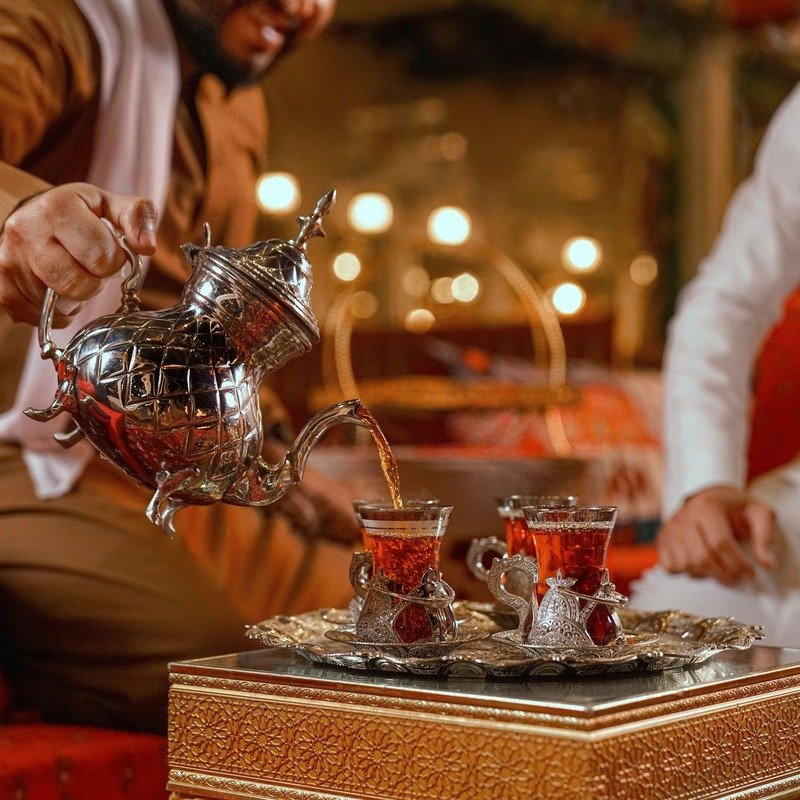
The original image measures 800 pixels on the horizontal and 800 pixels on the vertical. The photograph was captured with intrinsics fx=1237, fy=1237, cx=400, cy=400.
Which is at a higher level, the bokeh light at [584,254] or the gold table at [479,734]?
the bokeh light at [584,254]

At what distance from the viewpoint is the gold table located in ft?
2.87

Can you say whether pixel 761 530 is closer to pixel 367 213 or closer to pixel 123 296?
pixel 123 296

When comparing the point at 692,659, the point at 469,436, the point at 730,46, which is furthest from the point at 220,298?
the point at 730,46

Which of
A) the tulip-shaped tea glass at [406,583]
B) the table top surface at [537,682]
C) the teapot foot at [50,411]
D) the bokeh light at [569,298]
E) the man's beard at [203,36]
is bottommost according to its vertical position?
the table top surface at [537,682]

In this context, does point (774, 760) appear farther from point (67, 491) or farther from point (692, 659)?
point (67, 491)

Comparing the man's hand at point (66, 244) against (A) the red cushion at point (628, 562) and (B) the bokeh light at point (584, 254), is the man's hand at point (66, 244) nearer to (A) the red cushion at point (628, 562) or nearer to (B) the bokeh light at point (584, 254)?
(A) the red cushion at point (628, 562)

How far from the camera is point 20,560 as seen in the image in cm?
157

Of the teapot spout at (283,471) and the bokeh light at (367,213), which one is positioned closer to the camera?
the teapot spout at (283,471)

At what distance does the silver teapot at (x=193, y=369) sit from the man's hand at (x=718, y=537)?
0.75 metres

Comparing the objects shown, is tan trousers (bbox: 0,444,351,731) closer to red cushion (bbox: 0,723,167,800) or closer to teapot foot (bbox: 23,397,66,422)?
red cushion (bbox: 0,723,167,800)

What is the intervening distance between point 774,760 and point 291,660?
16.7 inches

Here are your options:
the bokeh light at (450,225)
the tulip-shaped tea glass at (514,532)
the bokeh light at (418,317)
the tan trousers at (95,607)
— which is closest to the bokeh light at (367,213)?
the bokeh light at (450,225)

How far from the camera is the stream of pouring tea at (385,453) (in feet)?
3.70

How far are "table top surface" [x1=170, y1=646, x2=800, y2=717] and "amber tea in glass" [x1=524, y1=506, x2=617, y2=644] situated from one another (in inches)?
1.9
